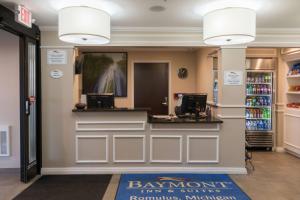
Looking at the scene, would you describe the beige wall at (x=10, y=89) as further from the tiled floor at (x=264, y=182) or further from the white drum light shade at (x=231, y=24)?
the white drum light shade at (x=231, y=24)

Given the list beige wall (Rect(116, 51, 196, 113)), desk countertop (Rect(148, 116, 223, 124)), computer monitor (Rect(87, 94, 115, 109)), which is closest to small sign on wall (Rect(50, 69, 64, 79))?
computer monitor (Rect(87, 94, 115, 109))

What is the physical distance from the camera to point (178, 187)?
3.71 m

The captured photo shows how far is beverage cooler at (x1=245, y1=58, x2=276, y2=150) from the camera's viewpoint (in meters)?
5.96

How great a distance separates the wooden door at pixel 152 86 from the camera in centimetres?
689

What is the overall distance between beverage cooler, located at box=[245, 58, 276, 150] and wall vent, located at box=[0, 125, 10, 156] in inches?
185

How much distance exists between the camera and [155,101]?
6.94 metres

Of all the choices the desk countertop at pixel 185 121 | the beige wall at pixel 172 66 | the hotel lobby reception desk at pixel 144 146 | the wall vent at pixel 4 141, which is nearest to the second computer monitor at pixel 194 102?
the desk countertop at pixel 185 121

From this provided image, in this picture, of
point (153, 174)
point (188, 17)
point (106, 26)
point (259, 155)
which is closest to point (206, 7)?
point (188, 17)

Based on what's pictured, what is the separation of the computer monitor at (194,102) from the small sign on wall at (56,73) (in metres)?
2.05

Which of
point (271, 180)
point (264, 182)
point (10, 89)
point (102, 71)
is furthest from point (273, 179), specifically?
point (102, 71)

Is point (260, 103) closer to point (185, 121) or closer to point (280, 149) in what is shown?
point (280, 149)

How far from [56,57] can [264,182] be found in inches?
145

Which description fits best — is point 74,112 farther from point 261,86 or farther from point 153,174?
point 261,86

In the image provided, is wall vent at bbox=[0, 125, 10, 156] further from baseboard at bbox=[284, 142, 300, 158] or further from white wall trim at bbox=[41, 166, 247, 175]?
baseboard at bbox=[284, 142, 300, 158]
